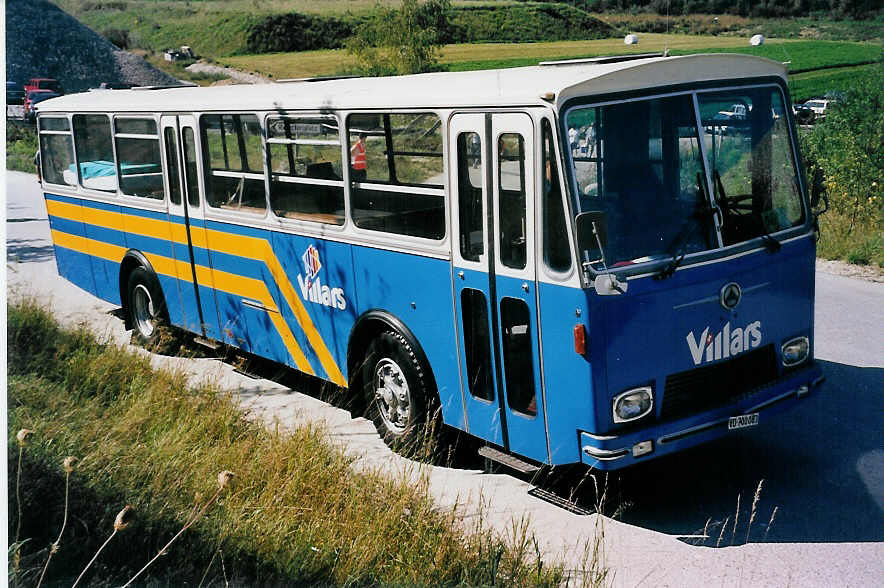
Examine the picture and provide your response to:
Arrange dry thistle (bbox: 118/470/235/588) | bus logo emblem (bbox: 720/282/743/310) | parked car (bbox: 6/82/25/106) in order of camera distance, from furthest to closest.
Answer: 1. parked car (bbox: 6/82/25/106)
2. bus logo emblem (bbox: 720/282/743/310)
3. dry thistle (bbox: 118/470/235/588)

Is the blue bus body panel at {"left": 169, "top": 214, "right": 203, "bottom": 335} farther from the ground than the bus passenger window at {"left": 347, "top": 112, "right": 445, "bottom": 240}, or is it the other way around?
the bus passenger window at {"left": 347, "top": 112, "right": 445, "bottom": 240}

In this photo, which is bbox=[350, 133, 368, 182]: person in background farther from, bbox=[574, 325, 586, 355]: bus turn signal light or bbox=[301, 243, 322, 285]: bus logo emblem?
bbox=[574, 325, 586, 355]: bus turn signal light

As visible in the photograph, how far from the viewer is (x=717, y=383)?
5.89 meters

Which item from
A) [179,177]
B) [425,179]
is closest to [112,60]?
[179,177]

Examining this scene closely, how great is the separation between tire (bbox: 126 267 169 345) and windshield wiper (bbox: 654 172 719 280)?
6.34 meters

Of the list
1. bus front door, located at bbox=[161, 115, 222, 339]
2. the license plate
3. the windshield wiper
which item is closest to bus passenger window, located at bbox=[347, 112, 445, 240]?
the windshield wiper

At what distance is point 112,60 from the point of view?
54031 millimetres

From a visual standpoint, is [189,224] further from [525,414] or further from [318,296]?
[525,414]

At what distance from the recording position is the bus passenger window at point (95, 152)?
10473mm

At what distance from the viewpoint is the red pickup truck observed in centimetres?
4869

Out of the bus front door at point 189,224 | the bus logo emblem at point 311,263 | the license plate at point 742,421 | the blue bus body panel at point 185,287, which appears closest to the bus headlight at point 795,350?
the license plate at point 742,421

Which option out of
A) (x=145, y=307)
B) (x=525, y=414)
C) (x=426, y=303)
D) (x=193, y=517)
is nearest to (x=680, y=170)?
(x=525, y=414)

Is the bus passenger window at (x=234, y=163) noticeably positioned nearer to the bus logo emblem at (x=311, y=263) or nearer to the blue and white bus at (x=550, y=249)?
the blue and white bus at (x=550, y=249)

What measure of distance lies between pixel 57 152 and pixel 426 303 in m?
7.07
